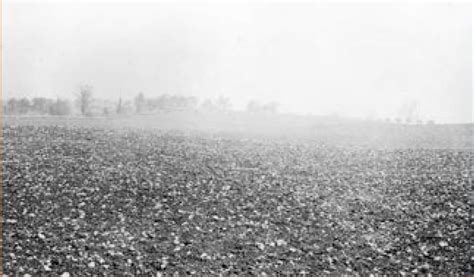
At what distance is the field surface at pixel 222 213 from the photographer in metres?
12.4

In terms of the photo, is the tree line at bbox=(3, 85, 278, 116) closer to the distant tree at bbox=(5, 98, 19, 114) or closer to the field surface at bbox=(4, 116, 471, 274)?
the distant tree at bbox=(5, 98, 19, 114)

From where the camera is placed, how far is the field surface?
40.6ft

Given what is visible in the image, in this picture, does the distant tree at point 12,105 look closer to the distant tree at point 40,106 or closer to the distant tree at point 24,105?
the distant tree at point 24,105

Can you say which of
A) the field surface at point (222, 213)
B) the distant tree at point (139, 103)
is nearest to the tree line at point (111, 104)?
the distant tree at point (139, 103)

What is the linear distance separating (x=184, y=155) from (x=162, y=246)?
1136 centimetres

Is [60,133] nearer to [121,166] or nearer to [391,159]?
[121,166]

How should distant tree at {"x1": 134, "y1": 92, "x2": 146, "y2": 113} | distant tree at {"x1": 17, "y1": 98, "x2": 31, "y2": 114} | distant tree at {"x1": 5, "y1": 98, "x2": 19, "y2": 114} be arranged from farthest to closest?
distant tree at {"x1": 134, "y1": 92, "x2": 146, "y2": 113}, distant tree at {"x1": 17, "y1": 98, "x2": 31, "y2": 114}, distant tree at {"x1": 5, "y1": 98, "x2": 19, "y2": 114}

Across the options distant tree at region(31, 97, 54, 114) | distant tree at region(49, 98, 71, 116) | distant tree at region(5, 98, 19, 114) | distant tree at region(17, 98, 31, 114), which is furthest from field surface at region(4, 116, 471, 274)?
distant tree at region(31, 97, 54, 114)

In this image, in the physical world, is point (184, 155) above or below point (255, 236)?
above

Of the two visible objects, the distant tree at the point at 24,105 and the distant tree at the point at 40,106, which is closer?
the distant tree at the point at 24,105

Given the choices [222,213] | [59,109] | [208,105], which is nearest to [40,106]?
[59,109]

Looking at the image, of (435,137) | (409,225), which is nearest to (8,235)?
(409,225)

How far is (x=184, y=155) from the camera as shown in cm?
2406

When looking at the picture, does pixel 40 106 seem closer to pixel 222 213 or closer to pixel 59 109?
pixel 59 109
